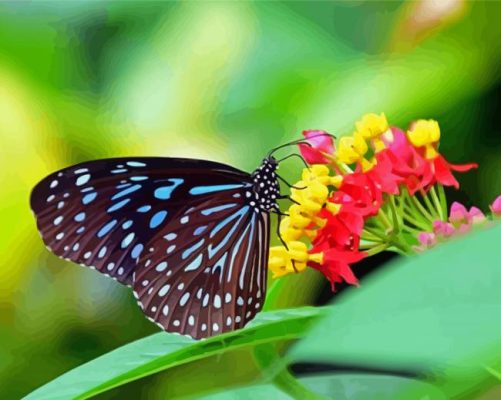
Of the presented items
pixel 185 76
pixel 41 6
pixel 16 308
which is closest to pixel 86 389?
pixel 16 308

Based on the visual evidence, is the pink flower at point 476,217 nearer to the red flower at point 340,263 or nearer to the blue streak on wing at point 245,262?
the red flower at point 340,263

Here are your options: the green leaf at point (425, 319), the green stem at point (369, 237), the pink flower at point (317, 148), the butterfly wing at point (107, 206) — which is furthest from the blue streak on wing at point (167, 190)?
the green leaf at point (425, 319)

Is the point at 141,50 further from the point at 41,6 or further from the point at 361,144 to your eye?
the point at 361,144

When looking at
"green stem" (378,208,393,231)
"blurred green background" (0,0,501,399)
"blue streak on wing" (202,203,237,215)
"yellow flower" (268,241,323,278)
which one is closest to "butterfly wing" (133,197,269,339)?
"blue streak on wing" (202,203,237,215)

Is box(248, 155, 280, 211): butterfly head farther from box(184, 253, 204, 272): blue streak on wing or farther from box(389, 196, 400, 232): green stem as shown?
box(389, 196, 400, 232): green stem

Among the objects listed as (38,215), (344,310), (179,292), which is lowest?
(179,292)
